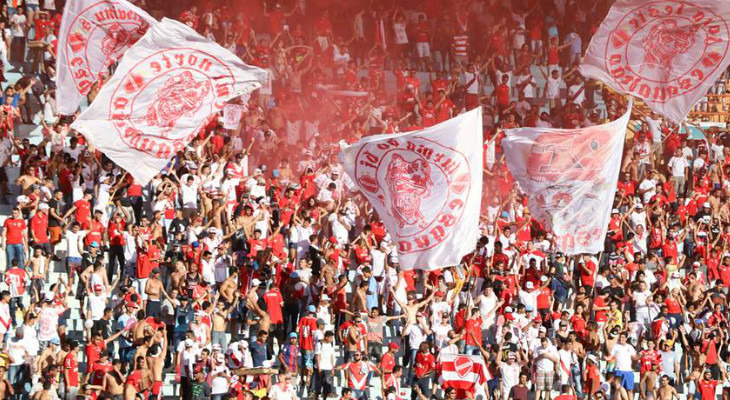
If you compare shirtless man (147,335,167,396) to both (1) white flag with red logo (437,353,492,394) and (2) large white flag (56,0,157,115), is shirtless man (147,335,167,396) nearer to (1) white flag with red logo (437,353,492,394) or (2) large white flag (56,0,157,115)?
(2) large white flag (56,0,157,115)

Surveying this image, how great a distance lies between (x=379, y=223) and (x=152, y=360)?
500 cm

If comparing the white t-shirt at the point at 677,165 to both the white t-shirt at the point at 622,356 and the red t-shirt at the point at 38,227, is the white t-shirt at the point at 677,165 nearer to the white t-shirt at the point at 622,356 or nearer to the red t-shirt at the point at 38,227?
the white t-shirt at the point at 622,356

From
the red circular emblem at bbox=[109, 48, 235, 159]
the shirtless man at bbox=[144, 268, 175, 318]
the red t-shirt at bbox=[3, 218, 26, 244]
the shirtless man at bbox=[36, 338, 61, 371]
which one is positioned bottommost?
the shirtless man at bbox=[36, 338, 61, 371]

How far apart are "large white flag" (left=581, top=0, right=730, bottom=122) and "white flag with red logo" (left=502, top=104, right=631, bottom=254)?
6.06ft

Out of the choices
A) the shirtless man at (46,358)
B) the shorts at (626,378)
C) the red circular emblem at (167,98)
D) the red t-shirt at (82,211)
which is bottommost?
the shorts at (626,378)

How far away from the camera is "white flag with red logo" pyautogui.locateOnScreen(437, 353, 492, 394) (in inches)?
928

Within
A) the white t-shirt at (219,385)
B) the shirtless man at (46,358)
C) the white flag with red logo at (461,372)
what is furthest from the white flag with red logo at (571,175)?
the shirtless man at (46,358)

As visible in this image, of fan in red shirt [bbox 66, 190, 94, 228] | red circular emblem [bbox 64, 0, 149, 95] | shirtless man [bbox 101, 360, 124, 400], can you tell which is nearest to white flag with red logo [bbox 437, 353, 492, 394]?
shirtless man [bbox 101, 360, 124, 400]

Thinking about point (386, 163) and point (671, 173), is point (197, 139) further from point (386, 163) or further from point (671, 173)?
point (671, 173)

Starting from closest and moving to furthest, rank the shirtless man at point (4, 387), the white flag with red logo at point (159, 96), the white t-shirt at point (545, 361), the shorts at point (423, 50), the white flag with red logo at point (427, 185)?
1. the white flag with red logo at point (427, 185)
2. the white flag with red logo at point (159, 96)
3. the shirtless man at point (4, 387)
4. the white t-shirt at point (545, 361)
5. the shorts at point (423, 50)

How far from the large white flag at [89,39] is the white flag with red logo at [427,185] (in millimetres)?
3480

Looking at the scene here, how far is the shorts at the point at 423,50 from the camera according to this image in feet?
109

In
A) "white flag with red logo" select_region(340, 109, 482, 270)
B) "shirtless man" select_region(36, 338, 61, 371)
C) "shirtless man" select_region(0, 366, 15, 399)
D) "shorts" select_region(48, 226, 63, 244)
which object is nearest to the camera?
"white flag with red logo" select_region(340, 109, 482, 270)

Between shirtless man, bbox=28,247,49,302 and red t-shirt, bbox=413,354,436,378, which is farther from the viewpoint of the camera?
red t-shirt, bbox=413,354,436,378
